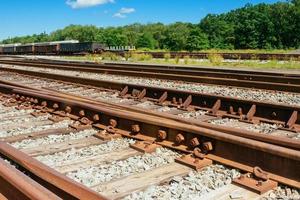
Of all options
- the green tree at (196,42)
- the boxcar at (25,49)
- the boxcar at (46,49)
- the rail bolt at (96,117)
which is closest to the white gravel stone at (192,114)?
the rail bolt at (96,117)

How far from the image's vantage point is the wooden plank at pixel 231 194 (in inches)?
137

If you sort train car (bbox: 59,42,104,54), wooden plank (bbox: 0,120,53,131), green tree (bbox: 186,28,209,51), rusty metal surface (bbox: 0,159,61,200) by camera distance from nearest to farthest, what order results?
rusty metal surface (bbox: 0,159,61,200), wooden plank (bbox: 0,120,53,131), train car (bbox: 59,42,104,54), green tree (bbox: 186,28,209,51)

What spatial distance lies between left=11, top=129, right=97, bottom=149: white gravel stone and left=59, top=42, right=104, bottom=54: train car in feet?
139

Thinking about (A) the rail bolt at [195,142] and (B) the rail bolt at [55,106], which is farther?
(B) the rail bolt at [55,106]

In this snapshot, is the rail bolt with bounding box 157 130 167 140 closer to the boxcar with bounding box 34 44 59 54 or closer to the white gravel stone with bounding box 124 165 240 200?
the white gravel stone with bounding box 124 165 240 200

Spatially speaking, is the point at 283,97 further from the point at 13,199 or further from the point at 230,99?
the point at 13,199

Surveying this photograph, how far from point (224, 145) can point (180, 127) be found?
2.21 ft

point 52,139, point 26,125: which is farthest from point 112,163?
point 26,125

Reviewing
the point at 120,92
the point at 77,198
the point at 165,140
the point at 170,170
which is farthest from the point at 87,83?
the point at 77,198

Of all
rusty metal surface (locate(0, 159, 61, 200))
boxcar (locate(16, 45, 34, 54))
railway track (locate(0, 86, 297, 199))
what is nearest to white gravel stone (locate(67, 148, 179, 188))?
railway track (locate(0, 86, 297, 199))

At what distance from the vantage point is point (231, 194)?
3.54 metres

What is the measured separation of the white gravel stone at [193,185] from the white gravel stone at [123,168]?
19.5 inches

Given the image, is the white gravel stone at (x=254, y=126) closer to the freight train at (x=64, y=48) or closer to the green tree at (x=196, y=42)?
the freight train at (x=64, y=48)

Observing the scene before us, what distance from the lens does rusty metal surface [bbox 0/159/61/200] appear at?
2881 millimetres
